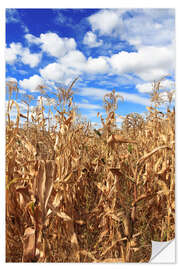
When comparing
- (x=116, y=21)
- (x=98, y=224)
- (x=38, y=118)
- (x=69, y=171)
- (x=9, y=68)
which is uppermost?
(x=116, y=21)

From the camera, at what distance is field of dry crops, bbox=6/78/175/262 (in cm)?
137

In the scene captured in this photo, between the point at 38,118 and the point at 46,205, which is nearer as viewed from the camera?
the point at 46,205

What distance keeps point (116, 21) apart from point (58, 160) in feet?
3.48

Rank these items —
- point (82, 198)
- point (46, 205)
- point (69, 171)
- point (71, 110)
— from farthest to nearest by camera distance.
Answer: point (82, 198)
point (71, 110)
point (69, 171)
point (46, 205)

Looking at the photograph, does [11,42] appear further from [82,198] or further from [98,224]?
[98,224]

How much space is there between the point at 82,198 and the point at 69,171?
400 mm

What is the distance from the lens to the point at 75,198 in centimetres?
167

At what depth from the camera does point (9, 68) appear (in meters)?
1.66

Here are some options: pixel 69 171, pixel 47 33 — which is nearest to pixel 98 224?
pixel 69 171

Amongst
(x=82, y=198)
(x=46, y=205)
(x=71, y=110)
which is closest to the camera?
(x=46, y=205)

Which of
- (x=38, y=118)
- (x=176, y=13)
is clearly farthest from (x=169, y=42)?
(x=38, y=118)

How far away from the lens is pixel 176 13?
1.62 meters

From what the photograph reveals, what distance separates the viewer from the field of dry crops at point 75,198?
1.37 m

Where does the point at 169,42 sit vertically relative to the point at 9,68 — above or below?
above
